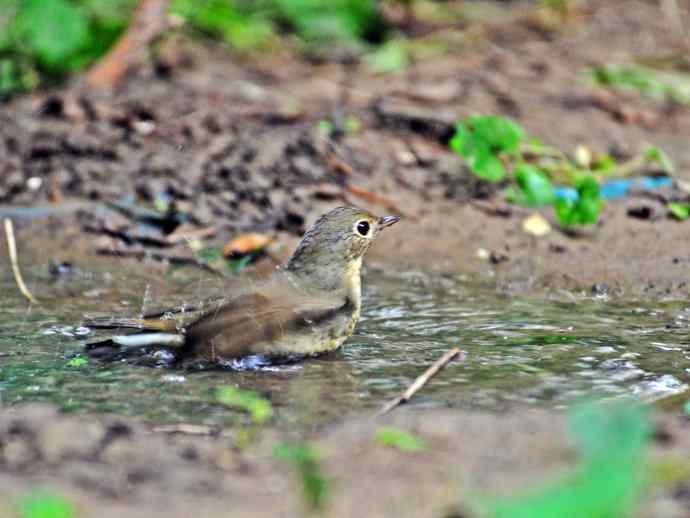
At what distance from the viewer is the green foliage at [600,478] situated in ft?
9.30

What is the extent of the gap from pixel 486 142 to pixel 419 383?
3355 mm

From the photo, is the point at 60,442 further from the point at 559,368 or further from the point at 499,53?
the point at 499,53

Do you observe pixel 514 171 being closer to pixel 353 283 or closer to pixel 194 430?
pixel 353 283

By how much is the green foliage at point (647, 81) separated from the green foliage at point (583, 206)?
9.37 ft

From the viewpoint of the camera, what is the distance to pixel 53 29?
9.85 meters

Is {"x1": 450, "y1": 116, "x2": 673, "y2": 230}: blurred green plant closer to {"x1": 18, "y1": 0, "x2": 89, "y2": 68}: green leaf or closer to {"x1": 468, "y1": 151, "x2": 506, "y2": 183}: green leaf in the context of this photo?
{"x1": 468, "y1": 151, "x2": 506, "y2": 183}: green leaf

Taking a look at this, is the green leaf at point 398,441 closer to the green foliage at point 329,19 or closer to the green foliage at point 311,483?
the green foliage at point 311,483

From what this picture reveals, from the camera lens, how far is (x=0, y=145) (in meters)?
8.61

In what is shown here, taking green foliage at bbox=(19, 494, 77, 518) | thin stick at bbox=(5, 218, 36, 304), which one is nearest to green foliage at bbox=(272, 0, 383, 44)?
thin stick at bbox=(5, 218, 36, 304)

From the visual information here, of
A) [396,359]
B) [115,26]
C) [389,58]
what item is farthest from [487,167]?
[115,26]

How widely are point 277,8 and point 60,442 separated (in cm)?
804

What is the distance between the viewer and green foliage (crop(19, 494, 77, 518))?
3197 millimetres

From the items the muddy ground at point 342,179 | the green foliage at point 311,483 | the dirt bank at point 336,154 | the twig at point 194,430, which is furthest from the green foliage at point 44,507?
the dirt bank at point 336,154

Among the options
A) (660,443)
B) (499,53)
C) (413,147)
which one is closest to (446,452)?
(660,443)
